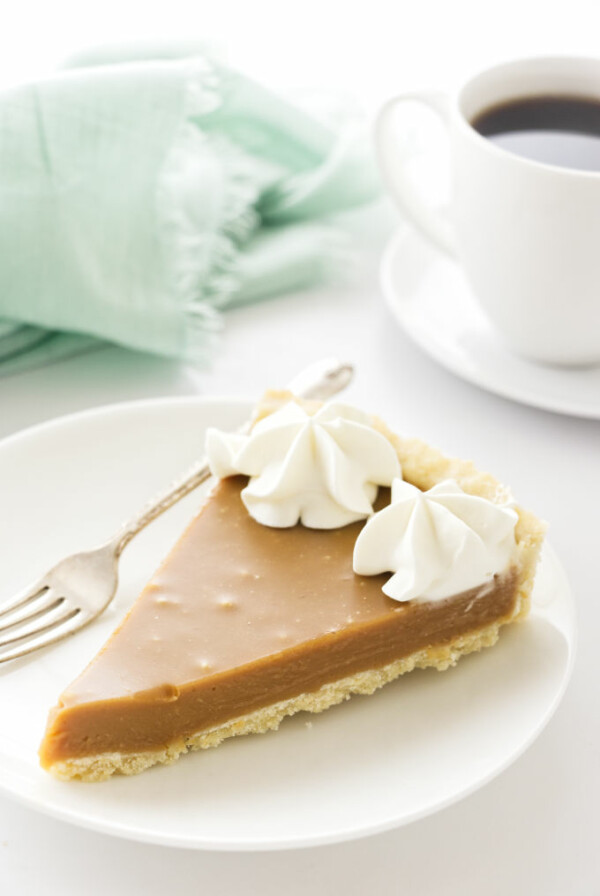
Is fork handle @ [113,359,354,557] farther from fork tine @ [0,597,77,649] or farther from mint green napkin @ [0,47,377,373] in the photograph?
mint green napkin @ [0,47,377,373]

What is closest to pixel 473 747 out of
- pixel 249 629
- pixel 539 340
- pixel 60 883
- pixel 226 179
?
pixel 249 629

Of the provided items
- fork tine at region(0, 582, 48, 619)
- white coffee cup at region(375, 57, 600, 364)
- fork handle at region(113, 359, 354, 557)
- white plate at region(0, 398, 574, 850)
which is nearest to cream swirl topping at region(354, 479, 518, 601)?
white plate at region(0, 398, 574, 850)

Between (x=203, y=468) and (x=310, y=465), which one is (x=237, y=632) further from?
(x=203, y=468)

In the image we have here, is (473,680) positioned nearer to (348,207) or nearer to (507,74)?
(507,74)

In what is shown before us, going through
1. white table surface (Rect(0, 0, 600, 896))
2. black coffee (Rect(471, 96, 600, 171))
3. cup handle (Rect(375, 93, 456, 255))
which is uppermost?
black coffee (Rect(471, 96, 600, 171))

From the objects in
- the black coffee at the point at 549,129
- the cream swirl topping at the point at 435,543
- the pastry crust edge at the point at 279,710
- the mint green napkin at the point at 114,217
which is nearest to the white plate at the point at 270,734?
the pastry crust edge at the point at 279,710

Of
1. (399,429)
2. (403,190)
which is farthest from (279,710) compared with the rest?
(403,190)

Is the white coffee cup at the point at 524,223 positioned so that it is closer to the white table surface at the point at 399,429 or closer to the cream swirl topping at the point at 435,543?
the white table surface at the point at 399,429
